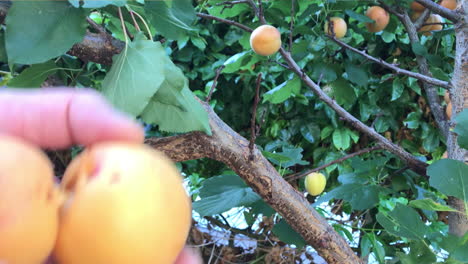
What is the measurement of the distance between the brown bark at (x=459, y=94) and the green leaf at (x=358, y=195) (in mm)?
130

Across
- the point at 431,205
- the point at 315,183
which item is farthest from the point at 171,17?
the point at 315,183

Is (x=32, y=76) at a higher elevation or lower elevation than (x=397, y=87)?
higher

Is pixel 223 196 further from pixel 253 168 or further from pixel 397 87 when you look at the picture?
pixel 397 87

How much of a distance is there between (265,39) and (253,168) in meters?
0.40

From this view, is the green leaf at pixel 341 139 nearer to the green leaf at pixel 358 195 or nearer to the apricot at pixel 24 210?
the green leaf at pixel 358 195

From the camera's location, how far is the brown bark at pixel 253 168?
0.64m

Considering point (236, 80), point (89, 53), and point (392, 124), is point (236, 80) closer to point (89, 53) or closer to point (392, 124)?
point (392, 124)

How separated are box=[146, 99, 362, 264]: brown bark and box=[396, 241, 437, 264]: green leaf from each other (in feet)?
0.39

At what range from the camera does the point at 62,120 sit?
24 centimetres

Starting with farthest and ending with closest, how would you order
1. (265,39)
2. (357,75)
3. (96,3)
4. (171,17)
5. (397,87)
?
(397,87)
(357,75)
(265,39)
(171,17)
(96,3)

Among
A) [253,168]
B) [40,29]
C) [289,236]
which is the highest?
[40,29]

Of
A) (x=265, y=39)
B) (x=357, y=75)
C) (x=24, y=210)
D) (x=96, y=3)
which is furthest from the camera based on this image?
(x=357, y=75)

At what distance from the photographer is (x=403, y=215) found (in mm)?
636

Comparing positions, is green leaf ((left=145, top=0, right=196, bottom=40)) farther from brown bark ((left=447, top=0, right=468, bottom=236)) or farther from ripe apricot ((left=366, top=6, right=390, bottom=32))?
ripe apricot ((left=366, top=6, right=390, bottom=32))
